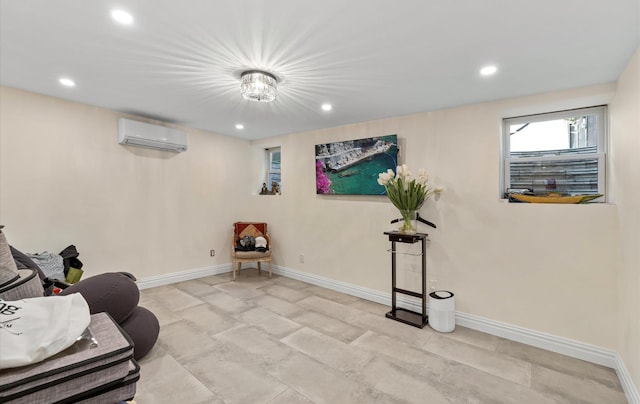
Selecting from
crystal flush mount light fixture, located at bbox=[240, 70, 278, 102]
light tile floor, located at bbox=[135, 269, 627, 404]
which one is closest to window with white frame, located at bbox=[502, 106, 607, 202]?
light tile floor, located at bbox=[135, 269, 627, 404]

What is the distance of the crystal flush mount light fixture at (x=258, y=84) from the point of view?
2.47 meters

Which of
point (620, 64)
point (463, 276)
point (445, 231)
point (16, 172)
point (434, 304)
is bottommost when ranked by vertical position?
point (434, 304)

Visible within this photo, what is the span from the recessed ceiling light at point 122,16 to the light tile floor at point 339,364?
2.35 m

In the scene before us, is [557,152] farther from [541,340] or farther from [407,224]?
[541,340]

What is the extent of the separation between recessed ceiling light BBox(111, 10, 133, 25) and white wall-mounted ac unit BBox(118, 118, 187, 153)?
2259mm

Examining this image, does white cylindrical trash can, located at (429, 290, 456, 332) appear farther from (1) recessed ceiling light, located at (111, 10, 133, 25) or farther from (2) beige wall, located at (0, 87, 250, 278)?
(2) beige wall, located at (0, 87, 250, 278)

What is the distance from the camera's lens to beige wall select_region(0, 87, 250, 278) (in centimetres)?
314

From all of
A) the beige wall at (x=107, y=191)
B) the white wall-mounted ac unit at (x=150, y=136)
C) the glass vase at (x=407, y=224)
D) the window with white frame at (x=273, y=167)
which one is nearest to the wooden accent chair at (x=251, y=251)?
the beige wall at (x=107, y=191)

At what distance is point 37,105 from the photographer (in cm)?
321

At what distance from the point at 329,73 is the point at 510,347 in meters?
2.89

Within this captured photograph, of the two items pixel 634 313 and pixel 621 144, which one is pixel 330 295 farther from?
pixel 621 144

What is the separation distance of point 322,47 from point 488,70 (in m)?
1.32

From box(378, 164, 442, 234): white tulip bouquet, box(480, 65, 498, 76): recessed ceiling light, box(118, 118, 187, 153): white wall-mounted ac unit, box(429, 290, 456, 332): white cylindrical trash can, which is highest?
box(480, 65, 498, 76): recessed ceiling light

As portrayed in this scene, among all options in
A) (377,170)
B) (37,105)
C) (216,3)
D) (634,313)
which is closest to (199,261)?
(37,105)
